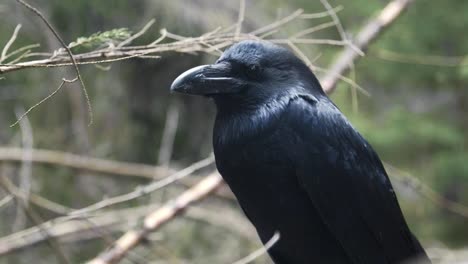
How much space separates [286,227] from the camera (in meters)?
1.97

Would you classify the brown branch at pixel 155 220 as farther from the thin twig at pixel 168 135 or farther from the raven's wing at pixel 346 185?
the raven's wing at pixel 346 185

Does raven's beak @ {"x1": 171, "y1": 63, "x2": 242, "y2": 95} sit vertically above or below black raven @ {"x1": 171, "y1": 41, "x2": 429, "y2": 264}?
above

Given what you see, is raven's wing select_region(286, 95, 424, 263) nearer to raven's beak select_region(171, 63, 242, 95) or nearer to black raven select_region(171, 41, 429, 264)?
black raven select_region(171, 41, 429, 264)

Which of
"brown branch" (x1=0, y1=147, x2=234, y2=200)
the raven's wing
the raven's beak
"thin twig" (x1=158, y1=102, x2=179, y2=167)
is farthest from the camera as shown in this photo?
"thin twig" (x1=158, y1=102, x2=179, y2=167)

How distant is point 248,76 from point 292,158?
0.24 metres

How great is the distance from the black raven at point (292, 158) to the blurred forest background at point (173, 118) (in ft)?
4.14

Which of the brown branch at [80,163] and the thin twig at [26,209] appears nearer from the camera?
the thin twig at [26,209]

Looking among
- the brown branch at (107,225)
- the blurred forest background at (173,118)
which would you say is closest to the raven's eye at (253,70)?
the brown branch at (107,225)

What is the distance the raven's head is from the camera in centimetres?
183

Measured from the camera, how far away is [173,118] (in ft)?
12.8

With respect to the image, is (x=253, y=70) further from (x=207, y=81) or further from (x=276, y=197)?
(x=276, y=197)

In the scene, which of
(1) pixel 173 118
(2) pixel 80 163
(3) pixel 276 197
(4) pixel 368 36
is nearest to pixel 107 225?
(2) pixel 80 163

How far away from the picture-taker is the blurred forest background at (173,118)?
362 centimetres

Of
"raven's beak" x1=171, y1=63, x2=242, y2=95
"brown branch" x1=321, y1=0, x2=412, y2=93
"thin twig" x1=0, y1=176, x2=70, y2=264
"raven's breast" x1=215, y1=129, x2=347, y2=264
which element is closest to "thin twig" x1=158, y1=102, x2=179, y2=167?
"thin twig" x1=0, y1=176, x2=70, y2=264
